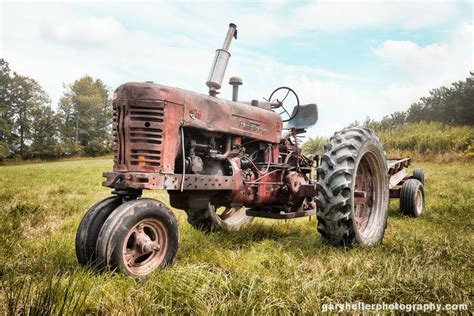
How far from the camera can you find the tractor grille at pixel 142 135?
3.15 meters

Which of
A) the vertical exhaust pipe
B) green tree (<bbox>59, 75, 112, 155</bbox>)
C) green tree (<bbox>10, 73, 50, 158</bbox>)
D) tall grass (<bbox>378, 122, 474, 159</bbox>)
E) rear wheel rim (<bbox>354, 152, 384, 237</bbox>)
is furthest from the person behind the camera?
green tree (<bbox>59, 75, 112, 155</bbox>)

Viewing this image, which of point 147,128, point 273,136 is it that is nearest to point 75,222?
point 147,128

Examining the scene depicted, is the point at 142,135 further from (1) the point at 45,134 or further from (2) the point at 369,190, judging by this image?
(1) the point at 45,134

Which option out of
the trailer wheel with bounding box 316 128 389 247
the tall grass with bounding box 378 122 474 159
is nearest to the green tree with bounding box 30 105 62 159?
the tall grass with bounding box 378 122 474 159

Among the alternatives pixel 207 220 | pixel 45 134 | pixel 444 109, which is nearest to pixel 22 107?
pixel 45 134

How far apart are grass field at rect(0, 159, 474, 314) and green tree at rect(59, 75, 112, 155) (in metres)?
39.3

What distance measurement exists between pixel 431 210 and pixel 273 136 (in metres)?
3.92

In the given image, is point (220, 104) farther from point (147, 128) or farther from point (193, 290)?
point (193, 290)

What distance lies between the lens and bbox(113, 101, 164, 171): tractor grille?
10.3ft

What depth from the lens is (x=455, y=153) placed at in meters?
15.3

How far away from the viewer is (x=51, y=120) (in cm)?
3741

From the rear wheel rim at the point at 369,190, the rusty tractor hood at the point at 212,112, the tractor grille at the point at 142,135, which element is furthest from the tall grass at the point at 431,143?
the tractor grille at the point at 142,135

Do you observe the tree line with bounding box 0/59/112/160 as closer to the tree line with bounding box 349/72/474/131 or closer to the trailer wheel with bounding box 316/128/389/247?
the trailer wheel with bounding box 316/128/389/247

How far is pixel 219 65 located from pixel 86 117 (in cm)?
4821
